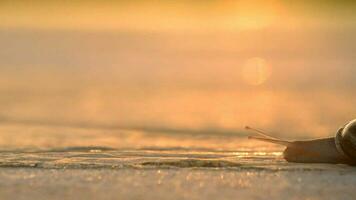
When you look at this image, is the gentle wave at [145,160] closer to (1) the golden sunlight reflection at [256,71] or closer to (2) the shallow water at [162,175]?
(2) the shallow water at [162,175]

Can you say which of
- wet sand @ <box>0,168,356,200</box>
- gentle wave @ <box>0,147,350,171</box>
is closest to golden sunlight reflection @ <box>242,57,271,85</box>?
gentle wave @ <box>0,147,350,171</box>

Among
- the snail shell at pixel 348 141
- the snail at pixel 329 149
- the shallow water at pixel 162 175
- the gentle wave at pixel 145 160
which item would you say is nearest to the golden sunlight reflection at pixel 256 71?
the shallow water at pixel 162 175

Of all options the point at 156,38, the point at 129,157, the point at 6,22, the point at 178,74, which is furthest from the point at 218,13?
the point at 129,157

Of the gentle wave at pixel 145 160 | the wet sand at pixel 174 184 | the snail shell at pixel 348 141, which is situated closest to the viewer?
the wet sand at pixel 174 184

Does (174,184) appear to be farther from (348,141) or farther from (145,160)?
(348,141)

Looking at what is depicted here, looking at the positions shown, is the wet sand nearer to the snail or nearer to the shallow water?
the shallow water

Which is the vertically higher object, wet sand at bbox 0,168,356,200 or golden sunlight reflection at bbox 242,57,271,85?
golden sunlight reflection at bbox 242,57,271,85

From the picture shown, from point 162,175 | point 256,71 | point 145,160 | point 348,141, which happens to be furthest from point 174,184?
point 256,71

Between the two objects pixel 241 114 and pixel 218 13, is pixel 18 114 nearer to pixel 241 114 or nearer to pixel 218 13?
pixel 241 114
